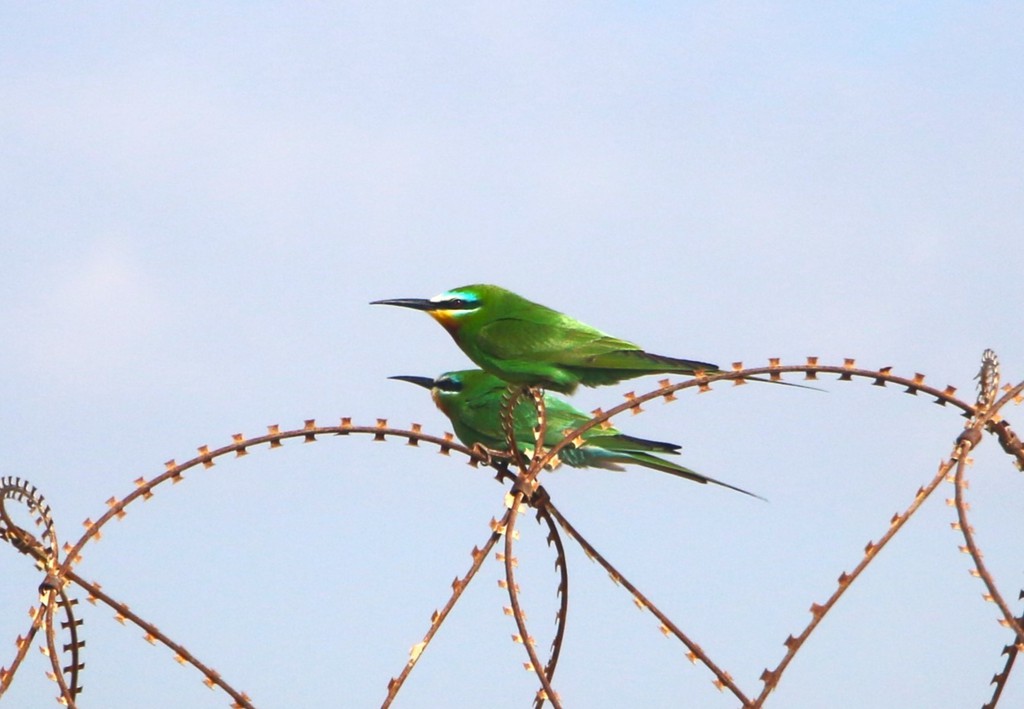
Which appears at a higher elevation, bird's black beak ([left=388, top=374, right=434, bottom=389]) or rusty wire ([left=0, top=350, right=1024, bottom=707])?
bird's black beak ([left=388, top=374, right=434, bottom=389])

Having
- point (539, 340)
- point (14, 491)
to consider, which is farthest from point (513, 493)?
point (539, 340)

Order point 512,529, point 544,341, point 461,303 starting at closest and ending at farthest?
point 512,529 < point 544,341 < point 461,303

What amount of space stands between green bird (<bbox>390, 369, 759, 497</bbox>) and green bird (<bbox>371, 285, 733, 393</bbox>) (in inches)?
4.6

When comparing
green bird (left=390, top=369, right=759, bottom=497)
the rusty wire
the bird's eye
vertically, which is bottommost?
the rusty wire

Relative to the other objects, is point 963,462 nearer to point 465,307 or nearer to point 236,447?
point 236,447

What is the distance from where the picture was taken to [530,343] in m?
6.05

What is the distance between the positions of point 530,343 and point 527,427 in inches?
14.2

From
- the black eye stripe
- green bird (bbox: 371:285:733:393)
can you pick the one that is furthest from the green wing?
the black eye stripe

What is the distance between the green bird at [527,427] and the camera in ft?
18.4

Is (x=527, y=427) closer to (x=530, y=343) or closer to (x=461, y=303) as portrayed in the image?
(x=530, y=343)

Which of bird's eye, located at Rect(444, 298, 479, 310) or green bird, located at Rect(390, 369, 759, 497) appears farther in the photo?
bird's eye, located at Rect(444, 298, 479, 310)

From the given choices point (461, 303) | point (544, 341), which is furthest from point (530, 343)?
point (461, 303)

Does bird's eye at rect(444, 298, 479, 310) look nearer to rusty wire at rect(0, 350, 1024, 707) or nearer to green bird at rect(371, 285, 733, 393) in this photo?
green bird at rect(371, 285, 733, 393)

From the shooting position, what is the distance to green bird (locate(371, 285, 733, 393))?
5.73m
